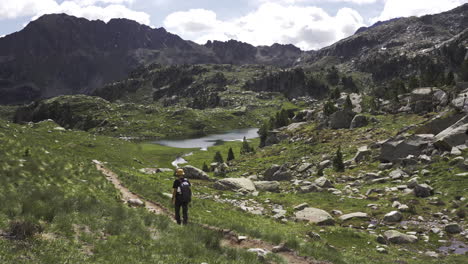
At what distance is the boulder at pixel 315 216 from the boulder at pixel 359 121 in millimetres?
63866

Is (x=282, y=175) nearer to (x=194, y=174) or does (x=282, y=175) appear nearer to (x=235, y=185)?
(x=235, y=185)

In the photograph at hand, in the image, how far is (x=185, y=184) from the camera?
19.4 metres

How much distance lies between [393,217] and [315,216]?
682 centimetres

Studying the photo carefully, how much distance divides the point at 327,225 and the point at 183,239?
1714 cm

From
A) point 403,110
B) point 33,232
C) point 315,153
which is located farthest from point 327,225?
point 403,110

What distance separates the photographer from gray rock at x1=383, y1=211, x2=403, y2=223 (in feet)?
93.8

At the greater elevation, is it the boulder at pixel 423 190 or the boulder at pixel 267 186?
the boulder at pixel 423 190

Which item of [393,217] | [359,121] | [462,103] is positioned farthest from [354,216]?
[359,121]

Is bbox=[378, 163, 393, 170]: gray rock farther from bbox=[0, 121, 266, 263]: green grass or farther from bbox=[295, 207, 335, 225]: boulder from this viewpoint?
bbox=[0, 121, 266, 263]: green grass

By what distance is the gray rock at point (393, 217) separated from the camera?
2858cm

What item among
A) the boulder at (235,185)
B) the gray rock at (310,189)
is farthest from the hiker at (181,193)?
the gray rock at (310,189)

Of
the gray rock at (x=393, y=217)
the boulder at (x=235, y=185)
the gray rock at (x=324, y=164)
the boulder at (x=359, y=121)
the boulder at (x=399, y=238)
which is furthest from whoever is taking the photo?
the boulder at (x=359, y=121)

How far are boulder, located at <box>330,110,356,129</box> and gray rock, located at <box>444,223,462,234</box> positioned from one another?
71487 mm

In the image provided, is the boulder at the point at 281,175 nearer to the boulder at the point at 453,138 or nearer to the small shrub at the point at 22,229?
the boulder at the point at 453,138
